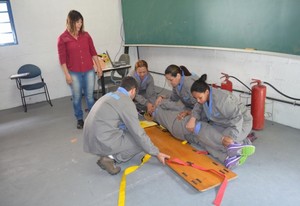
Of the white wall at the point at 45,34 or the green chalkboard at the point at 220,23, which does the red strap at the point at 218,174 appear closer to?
the green chalkboard at the point at 220,23

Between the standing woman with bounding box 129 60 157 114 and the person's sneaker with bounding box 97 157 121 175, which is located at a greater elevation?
the standing woman with bounding box 129 60 157 114

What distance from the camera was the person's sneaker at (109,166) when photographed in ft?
8.59

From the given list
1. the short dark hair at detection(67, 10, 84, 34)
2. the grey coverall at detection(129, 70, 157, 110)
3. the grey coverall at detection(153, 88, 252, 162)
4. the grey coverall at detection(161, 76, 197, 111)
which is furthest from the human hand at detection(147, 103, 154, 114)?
the short dark hair at detection(67, 10, 84, 34)

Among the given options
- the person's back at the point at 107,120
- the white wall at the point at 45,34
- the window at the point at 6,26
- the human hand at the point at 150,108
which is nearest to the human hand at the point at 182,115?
the human hand at the point at 150,108

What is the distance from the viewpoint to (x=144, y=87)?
4.11m

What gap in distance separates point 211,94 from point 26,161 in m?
2.13

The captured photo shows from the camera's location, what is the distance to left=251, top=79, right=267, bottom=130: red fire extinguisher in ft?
10.6

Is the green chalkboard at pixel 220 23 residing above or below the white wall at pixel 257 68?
above

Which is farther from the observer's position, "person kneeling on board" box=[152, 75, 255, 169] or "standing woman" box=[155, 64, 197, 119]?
"standing woman" box=[155, 64, 197, 119]

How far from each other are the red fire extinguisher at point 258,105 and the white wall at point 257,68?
28cm

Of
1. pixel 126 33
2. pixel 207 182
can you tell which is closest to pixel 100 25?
pixel 126 33

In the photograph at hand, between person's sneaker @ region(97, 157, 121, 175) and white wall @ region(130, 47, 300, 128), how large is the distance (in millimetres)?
2064

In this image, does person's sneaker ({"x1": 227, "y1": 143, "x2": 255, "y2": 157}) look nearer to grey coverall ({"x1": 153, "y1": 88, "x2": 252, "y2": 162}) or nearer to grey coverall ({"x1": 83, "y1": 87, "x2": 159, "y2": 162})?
grey coverall ({"x1": 153, "y1": 88, "x2": 252, "y2": 162})

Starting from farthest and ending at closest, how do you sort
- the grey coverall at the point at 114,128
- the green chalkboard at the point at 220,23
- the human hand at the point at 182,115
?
the human hand at the point at 182,115, the green chalkboard at the point at 220,23, the grey coverall at the point at 114,128
